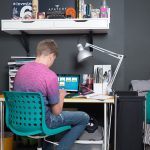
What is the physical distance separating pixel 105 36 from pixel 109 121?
1.02 metres

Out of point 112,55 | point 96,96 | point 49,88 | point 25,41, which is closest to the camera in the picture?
point 49,88

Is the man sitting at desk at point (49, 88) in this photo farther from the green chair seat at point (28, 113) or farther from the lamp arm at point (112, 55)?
the lamp arm at point (112, 55)

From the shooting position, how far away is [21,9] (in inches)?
140

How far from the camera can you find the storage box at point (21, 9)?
352 centimetres

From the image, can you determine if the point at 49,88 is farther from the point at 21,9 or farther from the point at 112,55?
the point at 21,9

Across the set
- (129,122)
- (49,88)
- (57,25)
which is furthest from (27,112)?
(57,25)

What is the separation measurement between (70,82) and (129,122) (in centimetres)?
88

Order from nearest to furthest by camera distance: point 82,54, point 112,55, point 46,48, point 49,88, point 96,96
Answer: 1. point 49,88
2. point 46,48
3. point 96,96
4. point 82,54
5. point 112,55

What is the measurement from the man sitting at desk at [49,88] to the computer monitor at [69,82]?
77 centimetres

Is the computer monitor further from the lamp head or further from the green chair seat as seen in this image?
the green chair seat

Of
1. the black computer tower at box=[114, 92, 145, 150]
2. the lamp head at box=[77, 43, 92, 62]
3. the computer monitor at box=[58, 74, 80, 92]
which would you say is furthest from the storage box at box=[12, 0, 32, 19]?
the black computer tower at box=[114, 92, 145, 150]

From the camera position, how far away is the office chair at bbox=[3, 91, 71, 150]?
2387 mm

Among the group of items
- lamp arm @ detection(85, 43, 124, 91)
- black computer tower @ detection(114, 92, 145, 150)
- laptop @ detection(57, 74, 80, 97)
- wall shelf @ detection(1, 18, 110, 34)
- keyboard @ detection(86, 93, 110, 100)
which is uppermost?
wall shelf @ detection(1, 18, 110, 34)

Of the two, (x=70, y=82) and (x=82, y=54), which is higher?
(x=82, y=54)
